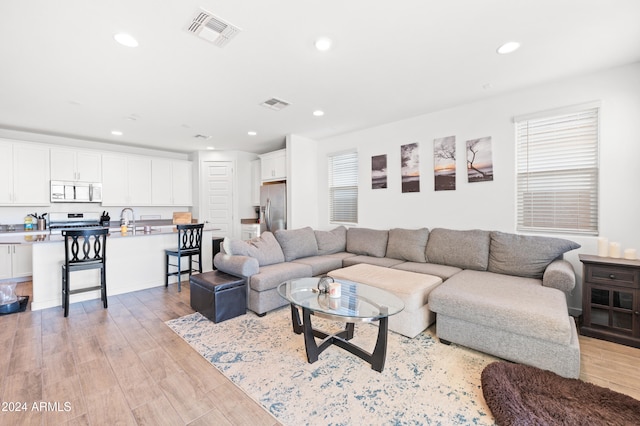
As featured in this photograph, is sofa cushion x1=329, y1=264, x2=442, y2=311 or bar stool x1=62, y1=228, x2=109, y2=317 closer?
sofa cushion x1=329, y1=264, x2=442, y2=311

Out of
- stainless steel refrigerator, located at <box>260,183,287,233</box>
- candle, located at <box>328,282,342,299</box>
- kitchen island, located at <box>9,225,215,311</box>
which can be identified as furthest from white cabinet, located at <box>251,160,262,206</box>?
candle, located at <box>328,282,342,299</box>

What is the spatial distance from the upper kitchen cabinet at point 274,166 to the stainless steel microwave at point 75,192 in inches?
127

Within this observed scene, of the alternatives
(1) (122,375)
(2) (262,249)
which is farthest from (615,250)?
(1) (122,375)

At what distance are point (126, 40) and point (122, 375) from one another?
102 inches

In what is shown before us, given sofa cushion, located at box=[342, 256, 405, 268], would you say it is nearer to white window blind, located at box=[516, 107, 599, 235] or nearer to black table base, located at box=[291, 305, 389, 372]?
black table base, located at box=[291, 305, 389, 372]

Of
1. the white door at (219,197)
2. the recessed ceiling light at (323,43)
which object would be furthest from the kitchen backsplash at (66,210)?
the recessed ceiling light at (323,43)

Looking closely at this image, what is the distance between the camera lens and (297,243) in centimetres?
414

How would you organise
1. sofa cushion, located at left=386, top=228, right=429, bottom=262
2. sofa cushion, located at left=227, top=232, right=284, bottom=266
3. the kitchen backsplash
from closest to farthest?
sofa cushion, located at left=227, top=232, right=284, bottom=266
sofa cushion, located at left=386, top=228, right=429, bottom=262
the kitchen backsplash

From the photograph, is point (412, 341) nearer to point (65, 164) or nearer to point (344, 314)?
point (344, 314)

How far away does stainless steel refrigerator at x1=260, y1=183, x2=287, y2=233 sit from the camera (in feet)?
17.5

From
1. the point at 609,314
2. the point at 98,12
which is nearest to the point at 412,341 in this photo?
the point at 609,314

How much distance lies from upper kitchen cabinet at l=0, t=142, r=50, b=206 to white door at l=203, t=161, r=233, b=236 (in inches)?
107

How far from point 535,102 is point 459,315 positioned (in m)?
2.67

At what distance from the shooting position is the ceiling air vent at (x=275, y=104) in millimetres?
3525
